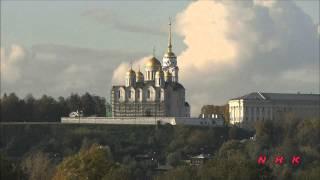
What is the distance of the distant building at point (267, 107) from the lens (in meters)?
158

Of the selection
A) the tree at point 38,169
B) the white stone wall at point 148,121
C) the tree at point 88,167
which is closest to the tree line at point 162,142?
the white stone wall at point 148,121

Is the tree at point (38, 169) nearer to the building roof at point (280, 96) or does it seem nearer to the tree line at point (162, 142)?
the tree line at point (162, 142)

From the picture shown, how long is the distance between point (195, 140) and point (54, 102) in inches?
957

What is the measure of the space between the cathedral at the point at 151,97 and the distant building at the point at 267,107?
29.9 feet

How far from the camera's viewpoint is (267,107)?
160 meters

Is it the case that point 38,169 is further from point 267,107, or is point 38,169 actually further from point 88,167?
point 267,107

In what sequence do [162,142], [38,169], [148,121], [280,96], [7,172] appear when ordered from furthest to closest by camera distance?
[280,96] < [148,121] < [162,142] < [38,169] < [7,172]

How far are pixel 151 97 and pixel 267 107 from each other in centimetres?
1643

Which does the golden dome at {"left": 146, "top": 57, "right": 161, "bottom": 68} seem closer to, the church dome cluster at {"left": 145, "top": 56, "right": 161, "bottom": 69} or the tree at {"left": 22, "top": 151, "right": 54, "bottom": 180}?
the church dome cluster at {"left": 145, "top": 56, "right": 161, "bottom": 69}

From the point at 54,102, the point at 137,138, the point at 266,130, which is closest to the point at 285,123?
the point at 266,130

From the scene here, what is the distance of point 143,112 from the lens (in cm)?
14812

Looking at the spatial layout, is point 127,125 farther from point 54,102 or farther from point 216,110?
point 216,110

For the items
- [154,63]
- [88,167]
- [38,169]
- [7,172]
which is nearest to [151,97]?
[154,63]

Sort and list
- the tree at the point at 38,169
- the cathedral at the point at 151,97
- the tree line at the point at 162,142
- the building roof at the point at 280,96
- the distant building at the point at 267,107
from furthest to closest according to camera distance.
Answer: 1. the building roof at the point at 280,96
2. the distant building at the point at 267,107
3. the cathedral at the point at 151,97
4. the tree line at the point at 162,142
5. the tree at the point at 38,169
